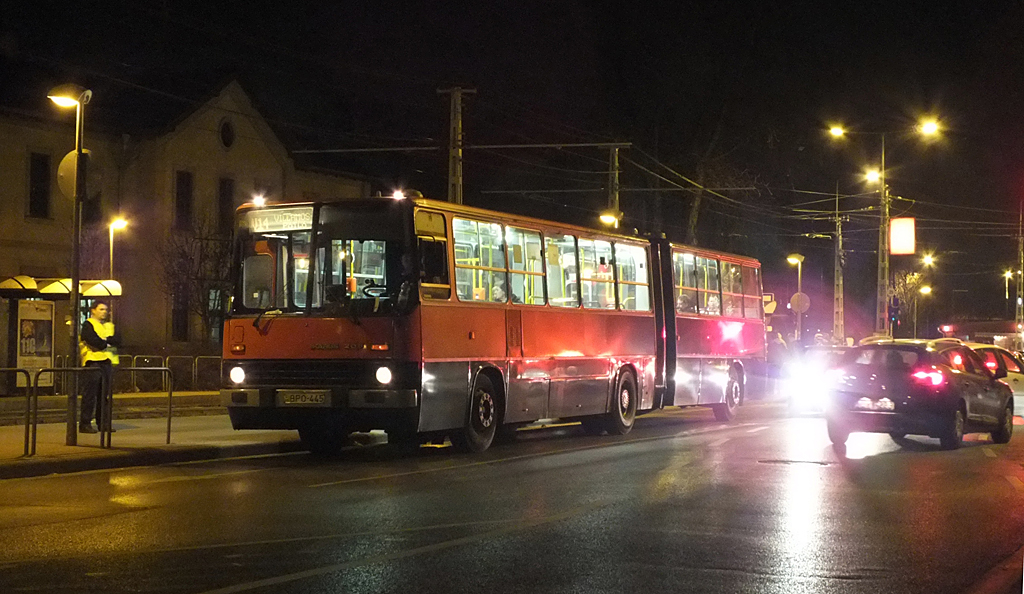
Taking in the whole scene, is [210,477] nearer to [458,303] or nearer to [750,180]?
[458,303]

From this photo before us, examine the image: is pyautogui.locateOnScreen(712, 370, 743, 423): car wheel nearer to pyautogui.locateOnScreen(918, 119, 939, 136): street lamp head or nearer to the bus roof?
the bus roof

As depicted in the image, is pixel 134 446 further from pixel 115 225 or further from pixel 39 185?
pixel 39 185

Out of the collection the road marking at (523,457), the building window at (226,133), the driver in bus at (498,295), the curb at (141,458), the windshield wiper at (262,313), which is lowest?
the road marking at (523,457)

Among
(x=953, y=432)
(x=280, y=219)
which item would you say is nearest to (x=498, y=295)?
(x=280, y=219)

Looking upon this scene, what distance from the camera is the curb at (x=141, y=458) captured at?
14652 millimetres

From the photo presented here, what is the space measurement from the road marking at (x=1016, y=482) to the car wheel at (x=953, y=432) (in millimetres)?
3305

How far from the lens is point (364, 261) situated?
16.9 meters

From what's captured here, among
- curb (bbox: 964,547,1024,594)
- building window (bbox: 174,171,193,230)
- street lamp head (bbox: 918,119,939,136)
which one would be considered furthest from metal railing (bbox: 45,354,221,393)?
curb (bbox: 964,547,1024,594)

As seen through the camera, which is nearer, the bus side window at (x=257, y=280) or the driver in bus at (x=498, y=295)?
the bus side window at (x=257, y=280)

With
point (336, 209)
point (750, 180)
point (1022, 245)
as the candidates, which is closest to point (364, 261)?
point (336, 209)

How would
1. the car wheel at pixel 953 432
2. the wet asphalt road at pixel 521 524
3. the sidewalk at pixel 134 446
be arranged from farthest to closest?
the car wheel at pixel 953 432
the sidewalk at pixel 134 446
the wet asphalt road at pixel 521 524

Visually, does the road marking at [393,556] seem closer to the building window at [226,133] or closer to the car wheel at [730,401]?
the car wheel at [730,401]

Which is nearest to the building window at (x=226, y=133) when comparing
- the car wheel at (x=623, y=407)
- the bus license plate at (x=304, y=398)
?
the car wheel at (x=623, y=407)

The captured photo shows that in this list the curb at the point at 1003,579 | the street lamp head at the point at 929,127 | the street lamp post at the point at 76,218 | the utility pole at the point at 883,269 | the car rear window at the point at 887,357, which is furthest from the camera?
the utility pole at the point at 883,269
